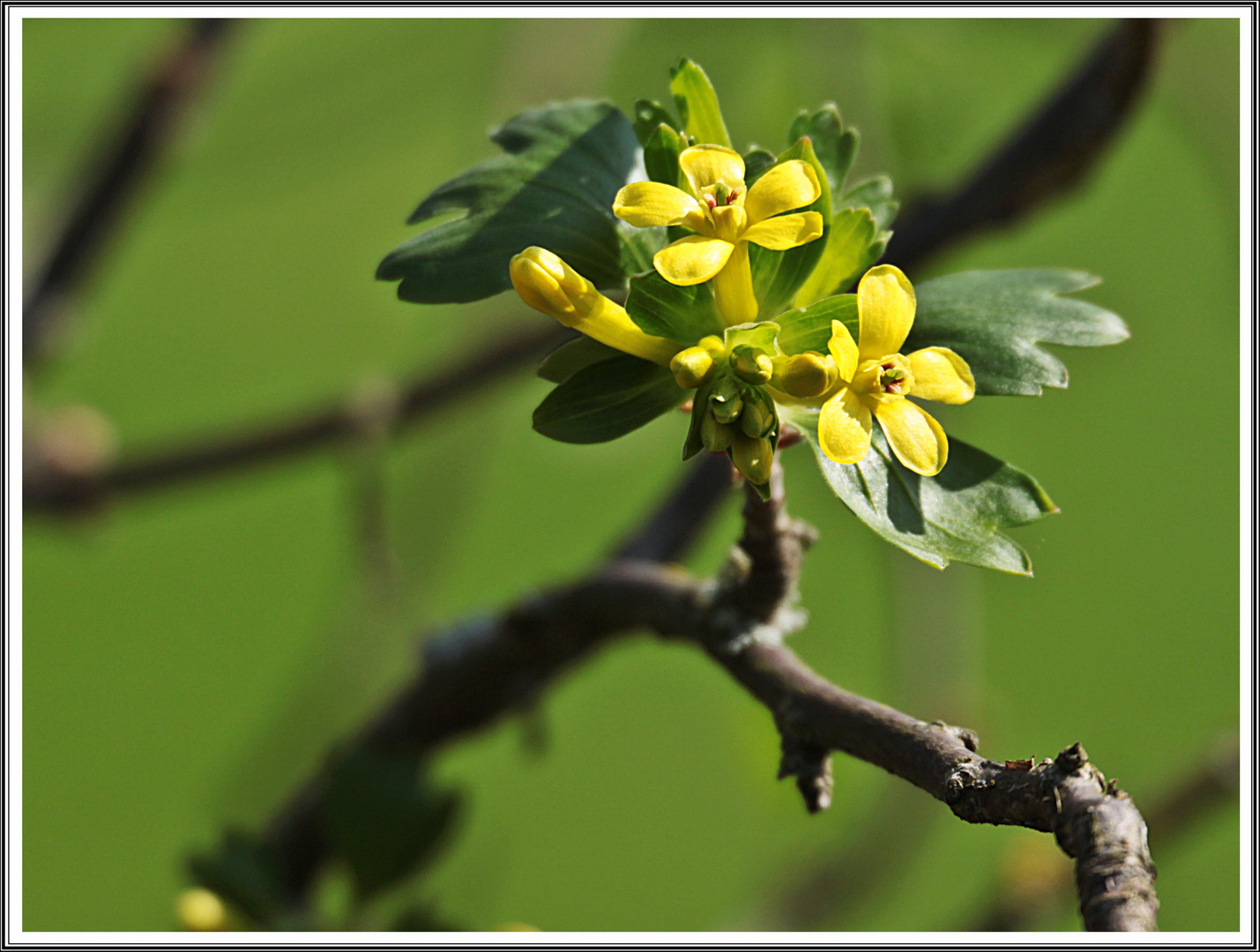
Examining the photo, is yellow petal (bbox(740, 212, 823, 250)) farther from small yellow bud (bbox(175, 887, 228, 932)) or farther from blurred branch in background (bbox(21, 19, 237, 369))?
blurred branch in background (bbox(21, 19, 237, 369))

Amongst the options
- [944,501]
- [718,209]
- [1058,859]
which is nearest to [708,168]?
[718,209]

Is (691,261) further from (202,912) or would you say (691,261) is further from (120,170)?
(120,170)

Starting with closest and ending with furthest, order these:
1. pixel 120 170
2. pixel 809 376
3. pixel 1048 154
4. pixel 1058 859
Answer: pixel 809 376 < pixel 1048 154 < pixel 1058 859 < pixel 120 170

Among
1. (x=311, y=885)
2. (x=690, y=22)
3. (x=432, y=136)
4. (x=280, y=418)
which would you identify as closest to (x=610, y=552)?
(x=311, y=885)

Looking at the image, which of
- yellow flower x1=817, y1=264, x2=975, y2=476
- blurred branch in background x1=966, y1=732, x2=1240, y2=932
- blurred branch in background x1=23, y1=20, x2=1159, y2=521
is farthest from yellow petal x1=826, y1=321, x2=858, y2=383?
blurred branch in background x1=966, y1=732, x2=1240, y2=932

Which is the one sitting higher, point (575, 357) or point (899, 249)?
point (899, 249)

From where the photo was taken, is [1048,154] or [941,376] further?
[1048,154]

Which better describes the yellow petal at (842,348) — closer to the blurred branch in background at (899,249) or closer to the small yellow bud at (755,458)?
the small yellow bud at (755,458)

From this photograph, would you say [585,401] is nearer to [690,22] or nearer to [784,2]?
[784,2]
